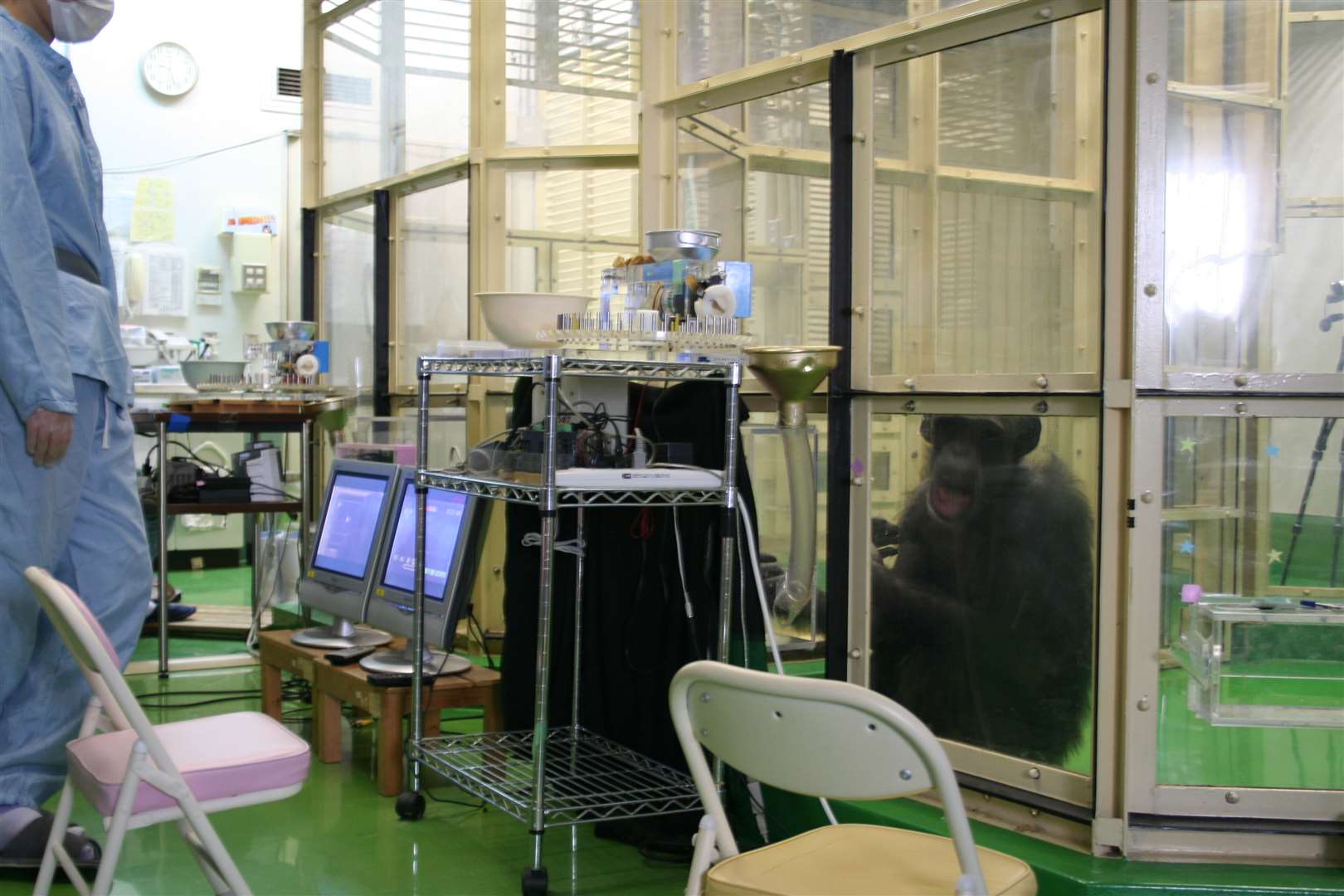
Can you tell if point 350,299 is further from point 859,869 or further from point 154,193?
point 859,869

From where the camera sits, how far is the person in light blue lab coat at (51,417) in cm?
262

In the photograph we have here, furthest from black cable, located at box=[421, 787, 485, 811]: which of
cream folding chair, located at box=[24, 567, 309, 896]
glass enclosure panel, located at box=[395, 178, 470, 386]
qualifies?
glass enclosure panel, located at box=[395, 178, 470, 386]

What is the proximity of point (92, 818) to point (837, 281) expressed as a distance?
2268 millimetres

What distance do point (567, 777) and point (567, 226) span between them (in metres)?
2.52

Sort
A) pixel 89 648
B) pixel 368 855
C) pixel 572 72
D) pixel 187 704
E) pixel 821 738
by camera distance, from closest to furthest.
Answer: pixel 821 738, pixel 89 648, pixel 368 855, pixel 187 704, pixel 572 72

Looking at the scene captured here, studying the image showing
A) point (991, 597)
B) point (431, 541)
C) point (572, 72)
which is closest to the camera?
point (991, 597)

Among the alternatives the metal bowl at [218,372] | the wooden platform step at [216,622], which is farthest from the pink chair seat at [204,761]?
the metal bowl at [218,372]

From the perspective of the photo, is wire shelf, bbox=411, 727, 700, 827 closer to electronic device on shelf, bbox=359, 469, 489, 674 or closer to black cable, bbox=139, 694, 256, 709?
electronic device on shelf, bbox=359, 469, 489, 674

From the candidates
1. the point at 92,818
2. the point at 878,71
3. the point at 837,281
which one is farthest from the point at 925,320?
the point at 92,818

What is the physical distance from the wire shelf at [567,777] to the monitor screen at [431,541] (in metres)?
0.41

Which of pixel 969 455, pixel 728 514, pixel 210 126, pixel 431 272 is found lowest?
pixel 728 514

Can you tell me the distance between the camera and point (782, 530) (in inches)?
136

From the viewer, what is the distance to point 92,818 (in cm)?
323

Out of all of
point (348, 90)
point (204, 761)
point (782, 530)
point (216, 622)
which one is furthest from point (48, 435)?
point (348, 90)
